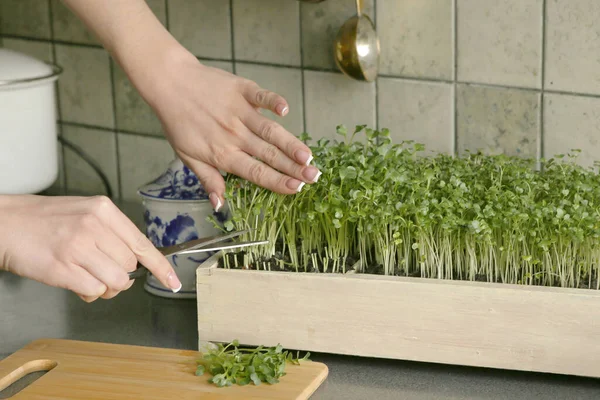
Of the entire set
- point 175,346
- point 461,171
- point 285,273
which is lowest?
point 175,346

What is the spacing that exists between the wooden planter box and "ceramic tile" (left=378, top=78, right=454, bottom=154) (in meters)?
0.40

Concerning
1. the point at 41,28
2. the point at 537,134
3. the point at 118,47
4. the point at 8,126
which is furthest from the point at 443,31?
the point at 41,28

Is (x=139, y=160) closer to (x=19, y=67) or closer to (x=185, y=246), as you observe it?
(x=19, y=67)

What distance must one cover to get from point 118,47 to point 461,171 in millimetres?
497

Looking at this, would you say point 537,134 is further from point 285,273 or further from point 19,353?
point 19,353

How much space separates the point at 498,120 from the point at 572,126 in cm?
11

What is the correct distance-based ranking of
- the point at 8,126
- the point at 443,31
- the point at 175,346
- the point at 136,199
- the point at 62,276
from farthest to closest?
the point at 136,199 → the point at 8,126 → the point at 443,31 → the point at 175,346 → the point at 62,276

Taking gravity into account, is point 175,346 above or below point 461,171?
below

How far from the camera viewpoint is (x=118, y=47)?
48.8 inches

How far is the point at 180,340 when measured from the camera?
124 centimetres

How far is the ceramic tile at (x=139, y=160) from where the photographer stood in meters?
1.75

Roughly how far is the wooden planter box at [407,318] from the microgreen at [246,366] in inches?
1.6

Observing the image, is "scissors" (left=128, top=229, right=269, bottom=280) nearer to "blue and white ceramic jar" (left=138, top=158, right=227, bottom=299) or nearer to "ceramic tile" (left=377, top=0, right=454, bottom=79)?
"blue and white ceramic jar" (left=138, top=158, right=227, bottom=299)

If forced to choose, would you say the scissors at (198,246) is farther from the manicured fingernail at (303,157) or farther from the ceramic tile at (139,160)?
the ceramic tile at (139,160)
